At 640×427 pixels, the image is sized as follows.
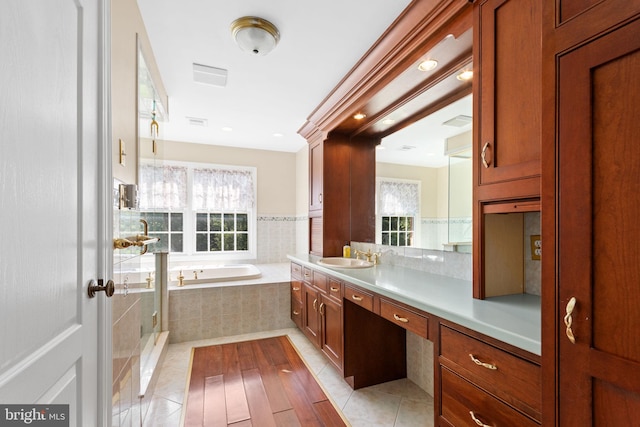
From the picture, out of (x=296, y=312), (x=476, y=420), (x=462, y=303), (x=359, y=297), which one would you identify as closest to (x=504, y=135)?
(x=462, y=303)

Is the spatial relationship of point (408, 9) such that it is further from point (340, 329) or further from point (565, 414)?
point (340, 329)

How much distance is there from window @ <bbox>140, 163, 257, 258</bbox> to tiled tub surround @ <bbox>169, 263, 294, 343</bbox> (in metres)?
1.22

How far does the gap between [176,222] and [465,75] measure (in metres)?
4.01

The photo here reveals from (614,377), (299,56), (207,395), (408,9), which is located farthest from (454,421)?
(299,56)

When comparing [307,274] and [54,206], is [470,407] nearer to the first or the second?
[54,206]

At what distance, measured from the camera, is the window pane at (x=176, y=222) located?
426 centimetres

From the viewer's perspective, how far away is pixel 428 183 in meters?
2.20

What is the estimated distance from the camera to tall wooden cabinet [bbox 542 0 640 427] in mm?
673

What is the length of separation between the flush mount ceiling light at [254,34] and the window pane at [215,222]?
3.02m

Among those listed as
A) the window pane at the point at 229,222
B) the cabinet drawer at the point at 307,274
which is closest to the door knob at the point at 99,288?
the cabinet drawer at the point at 307,274

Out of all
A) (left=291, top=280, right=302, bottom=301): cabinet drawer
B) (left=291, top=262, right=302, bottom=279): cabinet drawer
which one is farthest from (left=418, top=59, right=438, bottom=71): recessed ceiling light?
(left=291, top=280, right=302, bottom=301): cabinet drawer

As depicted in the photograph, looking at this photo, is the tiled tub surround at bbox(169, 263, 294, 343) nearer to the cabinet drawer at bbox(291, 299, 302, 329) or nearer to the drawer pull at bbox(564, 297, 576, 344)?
the cabinet drawer at bbox(291, 299, 302, 329)

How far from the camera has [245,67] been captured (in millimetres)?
2246

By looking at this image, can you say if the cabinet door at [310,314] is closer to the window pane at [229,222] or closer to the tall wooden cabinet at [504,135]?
the tall wooden cabinet at [504,135]
